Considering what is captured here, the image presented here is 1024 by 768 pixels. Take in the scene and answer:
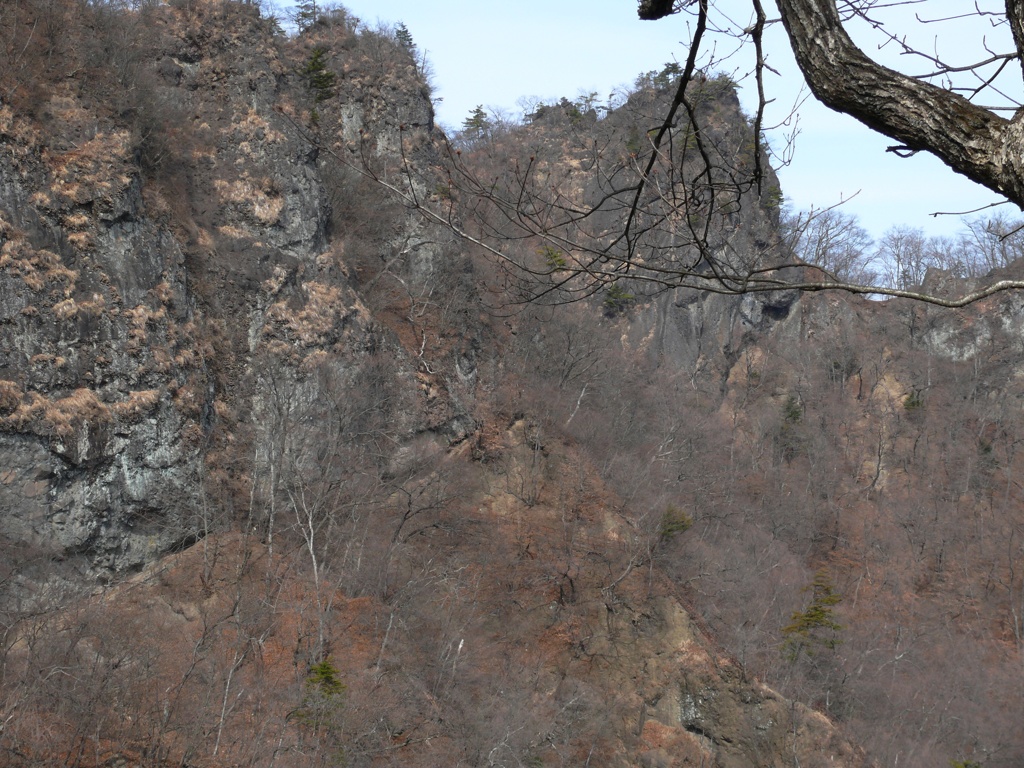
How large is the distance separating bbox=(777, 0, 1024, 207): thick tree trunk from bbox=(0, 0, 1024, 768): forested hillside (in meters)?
9.62

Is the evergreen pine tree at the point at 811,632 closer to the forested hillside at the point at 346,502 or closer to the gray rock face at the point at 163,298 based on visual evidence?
the forested hillside at the point at 346,502

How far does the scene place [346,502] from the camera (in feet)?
88.5

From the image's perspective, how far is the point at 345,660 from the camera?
22.1 m

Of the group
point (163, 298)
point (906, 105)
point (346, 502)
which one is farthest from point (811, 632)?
point (906, 105)

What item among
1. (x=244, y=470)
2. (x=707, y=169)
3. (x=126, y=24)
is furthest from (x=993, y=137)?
(x=126, y=24)

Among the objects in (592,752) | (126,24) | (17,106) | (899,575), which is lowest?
(592,752)

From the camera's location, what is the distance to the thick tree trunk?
99.0 inches

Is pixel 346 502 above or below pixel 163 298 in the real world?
below

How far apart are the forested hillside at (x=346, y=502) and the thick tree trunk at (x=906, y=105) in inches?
379

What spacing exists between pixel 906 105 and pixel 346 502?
83.7ft

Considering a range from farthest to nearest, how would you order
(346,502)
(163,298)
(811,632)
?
1. (811,632)
2. (346,502)
3. (163,298)

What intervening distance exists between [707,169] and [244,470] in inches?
962

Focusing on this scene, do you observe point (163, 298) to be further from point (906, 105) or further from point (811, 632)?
point (906, 105)

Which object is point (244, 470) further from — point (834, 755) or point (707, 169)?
point (707, 169)
